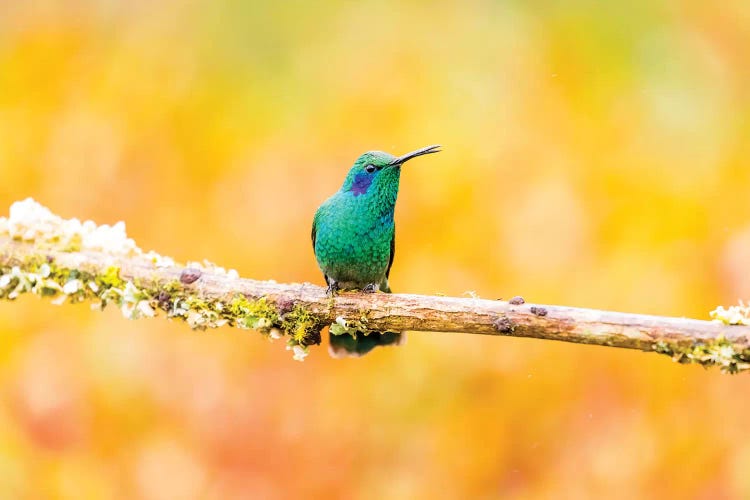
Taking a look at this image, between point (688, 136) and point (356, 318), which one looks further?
point (688, 136)

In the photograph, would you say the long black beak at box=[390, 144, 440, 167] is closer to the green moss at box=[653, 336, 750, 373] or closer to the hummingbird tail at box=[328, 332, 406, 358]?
the hummingbird tail at box=[328, 332, 406, 358]

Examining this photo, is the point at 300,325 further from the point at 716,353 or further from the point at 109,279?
the point at 716,353

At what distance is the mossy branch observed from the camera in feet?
9.09

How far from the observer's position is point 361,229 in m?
3.53

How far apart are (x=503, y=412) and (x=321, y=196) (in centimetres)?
184

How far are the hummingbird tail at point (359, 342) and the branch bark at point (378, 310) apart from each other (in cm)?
52

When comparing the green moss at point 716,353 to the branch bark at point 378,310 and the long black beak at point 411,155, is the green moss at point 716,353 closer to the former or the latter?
the branch bark at point 378,310

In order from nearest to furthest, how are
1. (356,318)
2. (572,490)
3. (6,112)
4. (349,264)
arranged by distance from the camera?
(356,318) → (349,264) → (572,490) → (6,112)

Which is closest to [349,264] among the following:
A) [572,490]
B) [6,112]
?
[572,490]

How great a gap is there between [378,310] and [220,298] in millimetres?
644

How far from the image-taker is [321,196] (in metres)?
5.08

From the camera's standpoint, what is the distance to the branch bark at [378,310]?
2.48 metres

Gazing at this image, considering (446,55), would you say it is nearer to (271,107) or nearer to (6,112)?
(271,107)

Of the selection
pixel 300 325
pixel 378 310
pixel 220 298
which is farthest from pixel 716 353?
pixel 220 298
